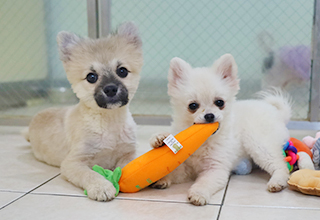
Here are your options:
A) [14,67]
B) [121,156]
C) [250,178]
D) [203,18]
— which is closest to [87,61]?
[121,156]

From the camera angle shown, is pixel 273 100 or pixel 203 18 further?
pixel 203 18

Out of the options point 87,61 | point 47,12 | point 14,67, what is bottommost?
point 14,67

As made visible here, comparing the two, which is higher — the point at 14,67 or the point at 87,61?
the point at 87,61

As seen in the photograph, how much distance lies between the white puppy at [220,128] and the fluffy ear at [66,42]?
0.60 metres

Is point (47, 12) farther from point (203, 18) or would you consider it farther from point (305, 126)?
point (305, 126)

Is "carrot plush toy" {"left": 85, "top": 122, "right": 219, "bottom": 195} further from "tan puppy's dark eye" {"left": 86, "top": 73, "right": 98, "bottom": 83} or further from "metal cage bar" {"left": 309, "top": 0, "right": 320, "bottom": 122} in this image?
"metal cage bar" {"left": 309, "top": 0, "right": 320, "bottom": 122}

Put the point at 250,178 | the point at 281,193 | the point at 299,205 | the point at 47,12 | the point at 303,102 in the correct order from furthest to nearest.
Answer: the point at 47,12
the point at 303,102
the point at 250,178
the point at 281,193
the point at 299,205

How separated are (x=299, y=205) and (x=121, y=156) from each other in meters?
1.06

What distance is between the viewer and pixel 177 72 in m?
1.98

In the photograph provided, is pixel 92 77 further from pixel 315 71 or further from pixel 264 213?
pixel 315 71

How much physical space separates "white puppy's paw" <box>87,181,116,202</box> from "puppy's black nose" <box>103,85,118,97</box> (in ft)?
1.58

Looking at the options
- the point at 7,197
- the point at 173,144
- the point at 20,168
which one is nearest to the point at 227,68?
the point at 173,144

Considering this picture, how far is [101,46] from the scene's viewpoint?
1.90 meters

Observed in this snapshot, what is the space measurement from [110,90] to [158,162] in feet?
1.54
